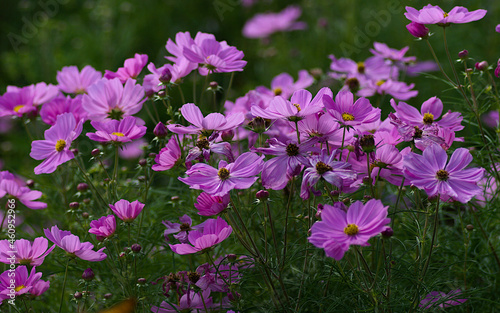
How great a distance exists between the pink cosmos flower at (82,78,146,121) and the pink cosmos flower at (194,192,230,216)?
266 millimetres

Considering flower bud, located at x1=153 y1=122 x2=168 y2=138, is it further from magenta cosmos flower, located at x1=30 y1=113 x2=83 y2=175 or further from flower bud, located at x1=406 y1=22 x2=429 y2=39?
flower bud, located at x1=406 y1=22 x2=429 y2=39

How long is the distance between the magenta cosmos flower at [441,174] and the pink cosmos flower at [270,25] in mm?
2248

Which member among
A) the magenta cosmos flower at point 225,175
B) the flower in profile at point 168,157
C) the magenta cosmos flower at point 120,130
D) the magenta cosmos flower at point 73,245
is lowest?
the magenta cosmos flower at point 73,245

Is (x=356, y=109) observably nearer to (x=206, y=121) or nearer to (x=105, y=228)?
(x=206, y=121)

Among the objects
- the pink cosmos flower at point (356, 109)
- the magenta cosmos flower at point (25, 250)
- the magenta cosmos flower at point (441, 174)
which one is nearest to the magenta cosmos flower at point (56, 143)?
the magenta cosmos flower at point (25, 250)

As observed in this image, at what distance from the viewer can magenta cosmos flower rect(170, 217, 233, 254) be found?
0.77m

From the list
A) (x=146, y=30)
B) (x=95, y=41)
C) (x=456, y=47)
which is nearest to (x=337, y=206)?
(x=456, y=47)

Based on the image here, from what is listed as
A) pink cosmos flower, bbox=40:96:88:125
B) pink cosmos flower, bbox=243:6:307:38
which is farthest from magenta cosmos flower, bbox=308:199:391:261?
pink cosmos flower, bbox=243:6:307:38

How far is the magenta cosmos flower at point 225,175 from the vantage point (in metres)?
0.74

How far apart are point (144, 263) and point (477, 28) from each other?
211 centimetres

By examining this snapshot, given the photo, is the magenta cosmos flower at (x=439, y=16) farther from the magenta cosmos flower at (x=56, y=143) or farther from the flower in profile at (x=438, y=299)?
the magenta cosmos flower at (x=56, y=143)

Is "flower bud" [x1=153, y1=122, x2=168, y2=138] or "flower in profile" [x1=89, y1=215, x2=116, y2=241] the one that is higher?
"flower bud" [x1=153, y1=122, x2=168, y2=138]

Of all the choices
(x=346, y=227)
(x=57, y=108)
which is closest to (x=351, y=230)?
(x=346, y=227)

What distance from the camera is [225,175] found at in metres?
0.76
